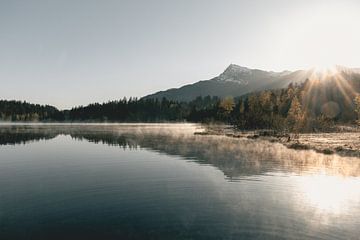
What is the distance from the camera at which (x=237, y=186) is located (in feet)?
90.0

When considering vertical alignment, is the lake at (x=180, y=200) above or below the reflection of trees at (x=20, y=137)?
below

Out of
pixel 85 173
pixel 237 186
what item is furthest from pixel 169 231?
pixel 85 173

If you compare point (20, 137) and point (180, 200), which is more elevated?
point (20, 137)

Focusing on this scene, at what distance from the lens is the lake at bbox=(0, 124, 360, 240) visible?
16.3 meters

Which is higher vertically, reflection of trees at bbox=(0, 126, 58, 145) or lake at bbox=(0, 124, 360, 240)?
reflection of trees at bbox=(0, 126, 58, 145)

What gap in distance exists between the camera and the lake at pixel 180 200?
16288 millimetres

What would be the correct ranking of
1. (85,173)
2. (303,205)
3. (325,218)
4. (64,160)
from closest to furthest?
(325,218), (303,205), (85,173), (64,160)

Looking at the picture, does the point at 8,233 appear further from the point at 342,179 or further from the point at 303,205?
the point at 342,179

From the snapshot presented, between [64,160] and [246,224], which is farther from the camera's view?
[64,160]

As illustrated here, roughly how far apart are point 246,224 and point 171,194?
8.20 meters

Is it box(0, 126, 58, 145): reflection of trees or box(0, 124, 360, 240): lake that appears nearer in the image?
box(0, 124, 360, 240): lake

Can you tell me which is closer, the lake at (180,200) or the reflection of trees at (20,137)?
the lake at (180,200)

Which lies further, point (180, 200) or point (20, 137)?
point (20, 137)

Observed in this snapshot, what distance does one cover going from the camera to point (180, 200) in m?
22.7
